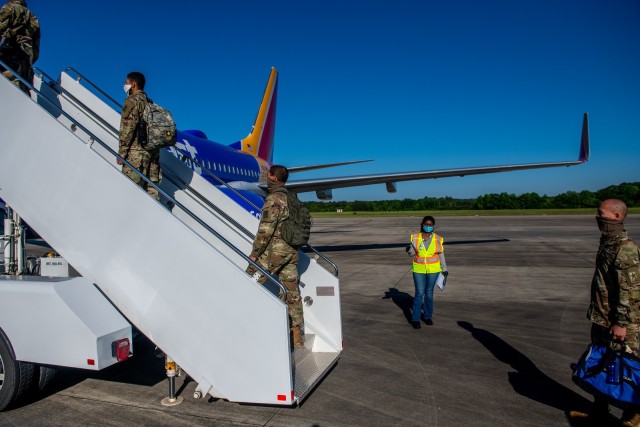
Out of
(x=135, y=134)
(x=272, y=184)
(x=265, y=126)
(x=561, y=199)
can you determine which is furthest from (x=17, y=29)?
(x=561, y=199)

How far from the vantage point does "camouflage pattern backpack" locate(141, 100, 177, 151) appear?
4.67m

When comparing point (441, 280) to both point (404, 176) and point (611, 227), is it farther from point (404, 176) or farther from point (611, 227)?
point (404, 176)

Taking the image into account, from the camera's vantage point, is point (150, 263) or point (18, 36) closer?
point (150, 263)

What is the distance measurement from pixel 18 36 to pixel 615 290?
5.93 meters

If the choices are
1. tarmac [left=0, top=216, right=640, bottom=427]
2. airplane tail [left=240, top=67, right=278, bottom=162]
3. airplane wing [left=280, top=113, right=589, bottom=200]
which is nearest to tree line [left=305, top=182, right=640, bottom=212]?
airplane tail [left=240, top=67, right=278, bottom=162]

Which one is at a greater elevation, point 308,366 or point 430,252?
point 430,252

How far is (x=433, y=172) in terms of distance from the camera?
52.8 ft

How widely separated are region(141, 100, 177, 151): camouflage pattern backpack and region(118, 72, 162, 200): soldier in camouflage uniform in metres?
0.05

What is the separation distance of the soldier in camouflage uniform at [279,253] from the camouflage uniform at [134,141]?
1.07 metres

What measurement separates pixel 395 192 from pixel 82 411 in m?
15.5

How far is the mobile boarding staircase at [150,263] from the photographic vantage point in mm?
3430

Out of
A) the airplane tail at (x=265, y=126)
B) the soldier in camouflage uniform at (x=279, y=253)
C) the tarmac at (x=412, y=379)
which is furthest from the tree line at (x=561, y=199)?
the soldier in camouflage uniform at (x=279, y=253)

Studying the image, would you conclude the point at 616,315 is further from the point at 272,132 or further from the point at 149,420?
the point at 272,132

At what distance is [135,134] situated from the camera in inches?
180
